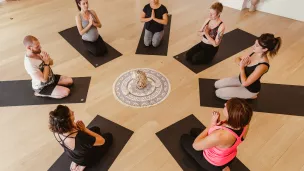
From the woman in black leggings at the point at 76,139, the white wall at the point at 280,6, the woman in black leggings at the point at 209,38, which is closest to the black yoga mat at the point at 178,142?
the woman in black leggings at the point at 76,139

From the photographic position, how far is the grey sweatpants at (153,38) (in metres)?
3.17

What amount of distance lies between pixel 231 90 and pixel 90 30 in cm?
195

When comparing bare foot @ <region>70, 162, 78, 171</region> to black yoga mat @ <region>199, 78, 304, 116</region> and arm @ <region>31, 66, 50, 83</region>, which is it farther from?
black yoga mat @ <region>199, 78, 304, 116</region>

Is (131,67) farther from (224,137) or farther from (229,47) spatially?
(224,137)

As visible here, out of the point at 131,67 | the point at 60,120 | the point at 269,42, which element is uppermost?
the point at 269,42

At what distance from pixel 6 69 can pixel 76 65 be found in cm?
88

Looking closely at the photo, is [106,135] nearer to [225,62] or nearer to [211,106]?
[211,106]

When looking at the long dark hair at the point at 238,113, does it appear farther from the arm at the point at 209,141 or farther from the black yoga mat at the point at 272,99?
the black yoga mat at the point at 272,99

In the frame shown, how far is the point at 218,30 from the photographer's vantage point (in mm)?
2678

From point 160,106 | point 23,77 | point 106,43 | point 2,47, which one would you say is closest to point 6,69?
point 23,77

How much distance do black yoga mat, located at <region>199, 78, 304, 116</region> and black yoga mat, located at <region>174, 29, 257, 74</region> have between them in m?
0.31

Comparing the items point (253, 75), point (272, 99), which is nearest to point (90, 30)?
point (253, 75)

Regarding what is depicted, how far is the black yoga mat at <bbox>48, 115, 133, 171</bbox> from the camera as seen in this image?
6.35 feet

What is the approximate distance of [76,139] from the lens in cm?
161
